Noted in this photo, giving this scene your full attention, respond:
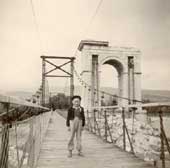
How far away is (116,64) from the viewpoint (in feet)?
60.3

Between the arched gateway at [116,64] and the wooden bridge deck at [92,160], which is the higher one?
the arched gateway at [116,64]

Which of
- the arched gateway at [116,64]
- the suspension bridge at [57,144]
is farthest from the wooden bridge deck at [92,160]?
the arched gateway at [116,64]

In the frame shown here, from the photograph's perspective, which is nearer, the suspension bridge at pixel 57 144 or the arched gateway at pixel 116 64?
the suspension bridge at pixel 57 144

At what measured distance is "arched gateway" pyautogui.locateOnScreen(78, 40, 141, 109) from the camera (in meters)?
16.3

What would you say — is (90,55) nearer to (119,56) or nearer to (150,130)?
(119,56)

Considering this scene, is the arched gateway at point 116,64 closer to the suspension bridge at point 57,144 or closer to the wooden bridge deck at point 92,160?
the suspension bridge at point 57,144

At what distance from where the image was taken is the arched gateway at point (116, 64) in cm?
1634

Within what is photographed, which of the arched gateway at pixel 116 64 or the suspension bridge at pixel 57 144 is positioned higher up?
the arched gateway at pixel 116 64

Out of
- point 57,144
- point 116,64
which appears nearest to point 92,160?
point 57,144

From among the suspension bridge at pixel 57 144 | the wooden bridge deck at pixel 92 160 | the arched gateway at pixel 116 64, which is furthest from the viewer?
the arched gateway at pixel 116 64

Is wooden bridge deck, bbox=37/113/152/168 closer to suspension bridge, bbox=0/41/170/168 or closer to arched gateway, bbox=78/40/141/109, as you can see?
suspension bridge, bbox=0/41/170/168

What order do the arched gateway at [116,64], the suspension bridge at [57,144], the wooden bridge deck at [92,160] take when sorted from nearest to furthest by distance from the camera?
the suspension bridge at [57,144]
the wooden bridge deck at [92,160]
the arched gateway at [116,64]

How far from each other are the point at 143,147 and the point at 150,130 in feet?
1.70

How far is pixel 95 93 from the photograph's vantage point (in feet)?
50.0
